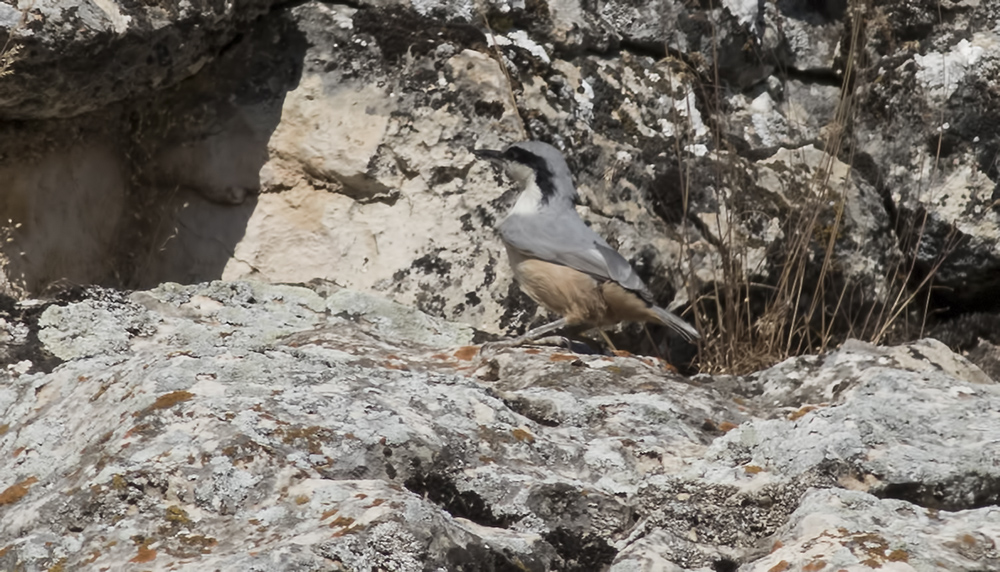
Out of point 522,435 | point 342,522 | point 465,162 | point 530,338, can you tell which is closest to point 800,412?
point 522,435

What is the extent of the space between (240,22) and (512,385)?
2.66 m

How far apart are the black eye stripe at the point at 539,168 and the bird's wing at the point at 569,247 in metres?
0.13

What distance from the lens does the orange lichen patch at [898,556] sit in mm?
2375

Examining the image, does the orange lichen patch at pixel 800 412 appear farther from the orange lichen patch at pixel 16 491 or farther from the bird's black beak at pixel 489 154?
the bird's black beak at pixel 489 154

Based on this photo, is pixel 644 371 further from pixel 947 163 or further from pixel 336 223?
pixel 947 163

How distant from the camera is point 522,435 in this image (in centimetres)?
310

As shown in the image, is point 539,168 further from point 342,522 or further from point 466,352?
point 342,522

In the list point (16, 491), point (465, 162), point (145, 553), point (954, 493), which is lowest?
point (16, 491)

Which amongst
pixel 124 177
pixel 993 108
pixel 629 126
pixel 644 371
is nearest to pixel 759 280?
pixel 629 126

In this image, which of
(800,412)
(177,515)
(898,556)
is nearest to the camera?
(898,556)

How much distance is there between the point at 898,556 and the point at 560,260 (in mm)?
2799

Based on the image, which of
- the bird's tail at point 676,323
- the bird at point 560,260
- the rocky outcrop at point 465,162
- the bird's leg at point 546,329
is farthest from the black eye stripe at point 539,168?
the bird's tail at point 676,323

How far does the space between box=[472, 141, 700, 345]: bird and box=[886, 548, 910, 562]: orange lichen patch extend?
2541mm

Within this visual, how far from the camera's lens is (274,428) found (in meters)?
2.80
